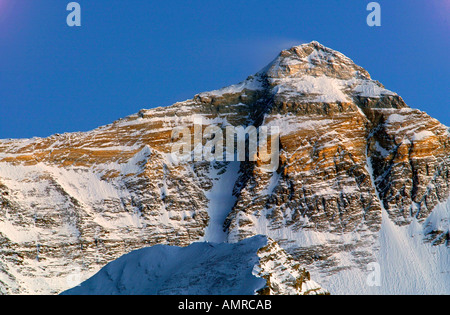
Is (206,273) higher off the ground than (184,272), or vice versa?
(184,272)

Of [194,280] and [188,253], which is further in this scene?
[188,253]

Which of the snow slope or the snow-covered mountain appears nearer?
the snow-covered mountain

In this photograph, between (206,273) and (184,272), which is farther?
(184,272)

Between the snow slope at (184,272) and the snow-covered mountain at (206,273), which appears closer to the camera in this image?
the snow-covered mountain at (206,273)
